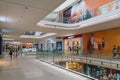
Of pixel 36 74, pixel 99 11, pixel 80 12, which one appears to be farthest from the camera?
pixel 80 12

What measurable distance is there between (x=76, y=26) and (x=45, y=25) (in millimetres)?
3242

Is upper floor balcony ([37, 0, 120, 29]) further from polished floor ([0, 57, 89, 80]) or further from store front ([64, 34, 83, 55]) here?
polished floor ([0, 57, 89, 80])

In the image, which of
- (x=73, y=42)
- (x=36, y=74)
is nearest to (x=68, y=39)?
(x=73, y=42)

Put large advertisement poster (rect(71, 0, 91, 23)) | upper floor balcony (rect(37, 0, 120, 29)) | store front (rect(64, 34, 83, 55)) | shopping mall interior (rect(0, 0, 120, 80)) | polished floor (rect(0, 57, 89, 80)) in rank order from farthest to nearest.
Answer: store front (rect(64, 34, 83, 55)) < large advertisement poster (rect(71, 0, 91, 23)) < upper floor balcony (rect(37, 0, 120, 29)) < shopping mall interior (rect(0, 0, 120, 80)) < polished floor (rect(0, 57, 89, 80))

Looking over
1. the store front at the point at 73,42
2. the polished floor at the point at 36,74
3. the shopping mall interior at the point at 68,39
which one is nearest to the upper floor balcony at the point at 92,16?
the shopping mall interior at the point at 68,39

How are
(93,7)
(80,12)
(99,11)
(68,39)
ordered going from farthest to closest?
(68,39), (80,12), (93,7), (99,11)

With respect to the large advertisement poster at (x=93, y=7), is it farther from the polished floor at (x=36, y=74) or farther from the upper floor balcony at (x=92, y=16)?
the polished floor at (x=36, y=74)

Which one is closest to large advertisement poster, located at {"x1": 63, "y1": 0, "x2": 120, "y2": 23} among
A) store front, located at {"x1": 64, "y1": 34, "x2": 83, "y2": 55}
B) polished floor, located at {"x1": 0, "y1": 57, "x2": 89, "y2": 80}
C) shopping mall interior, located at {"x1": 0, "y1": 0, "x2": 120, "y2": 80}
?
shopping mall interior, located at {"x1": 0, "y1": 0, "x2": 120, "y2": 80}

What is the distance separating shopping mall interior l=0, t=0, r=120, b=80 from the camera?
6.07 m

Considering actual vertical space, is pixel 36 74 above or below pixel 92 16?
below

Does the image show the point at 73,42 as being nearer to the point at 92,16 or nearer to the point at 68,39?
the point at 68,39

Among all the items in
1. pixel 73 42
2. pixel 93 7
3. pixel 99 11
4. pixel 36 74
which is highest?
pixel 93 7

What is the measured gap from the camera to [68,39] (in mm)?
21719

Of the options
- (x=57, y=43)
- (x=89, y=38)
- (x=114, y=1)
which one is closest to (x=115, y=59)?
(x=114, y=1)
